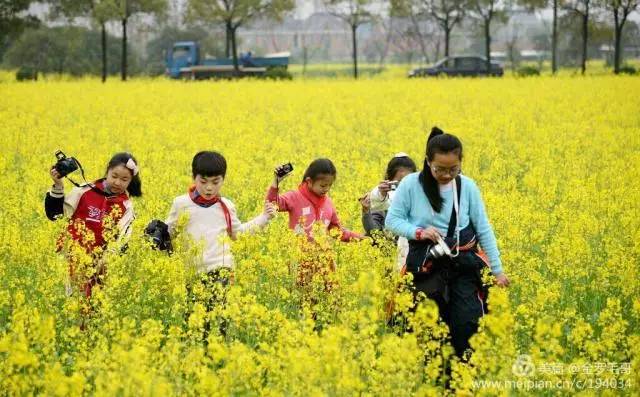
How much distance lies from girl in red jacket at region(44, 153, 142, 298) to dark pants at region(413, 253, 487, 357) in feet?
6.00

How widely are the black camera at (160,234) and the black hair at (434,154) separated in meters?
1.61

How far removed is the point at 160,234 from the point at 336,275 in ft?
3.63

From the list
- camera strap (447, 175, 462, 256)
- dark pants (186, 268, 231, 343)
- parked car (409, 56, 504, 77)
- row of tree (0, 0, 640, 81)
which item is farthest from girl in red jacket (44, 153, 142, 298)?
row of tree (0, 0, 640, 81)

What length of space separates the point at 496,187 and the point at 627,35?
74252mm

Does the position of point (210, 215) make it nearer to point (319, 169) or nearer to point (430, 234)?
point (319, 169)

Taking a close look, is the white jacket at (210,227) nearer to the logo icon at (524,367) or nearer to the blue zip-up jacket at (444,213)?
the blue zip-up jacket at (444,213)

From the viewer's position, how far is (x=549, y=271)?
699cm

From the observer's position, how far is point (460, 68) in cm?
4675

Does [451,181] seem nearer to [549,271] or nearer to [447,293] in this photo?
[447,293]

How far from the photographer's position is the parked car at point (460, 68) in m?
45.8

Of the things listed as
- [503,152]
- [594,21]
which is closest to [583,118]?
[503,152]

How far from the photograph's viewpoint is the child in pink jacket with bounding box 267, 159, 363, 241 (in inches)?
241

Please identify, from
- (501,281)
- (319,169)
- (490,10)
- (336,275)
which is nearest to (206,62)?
(490,10)

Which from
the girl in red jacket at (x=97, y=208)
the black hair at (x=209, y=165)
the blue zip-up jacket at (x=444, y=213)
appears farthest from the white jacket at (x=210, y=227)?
the blue zip-up jacket at (x=444, y=213)
